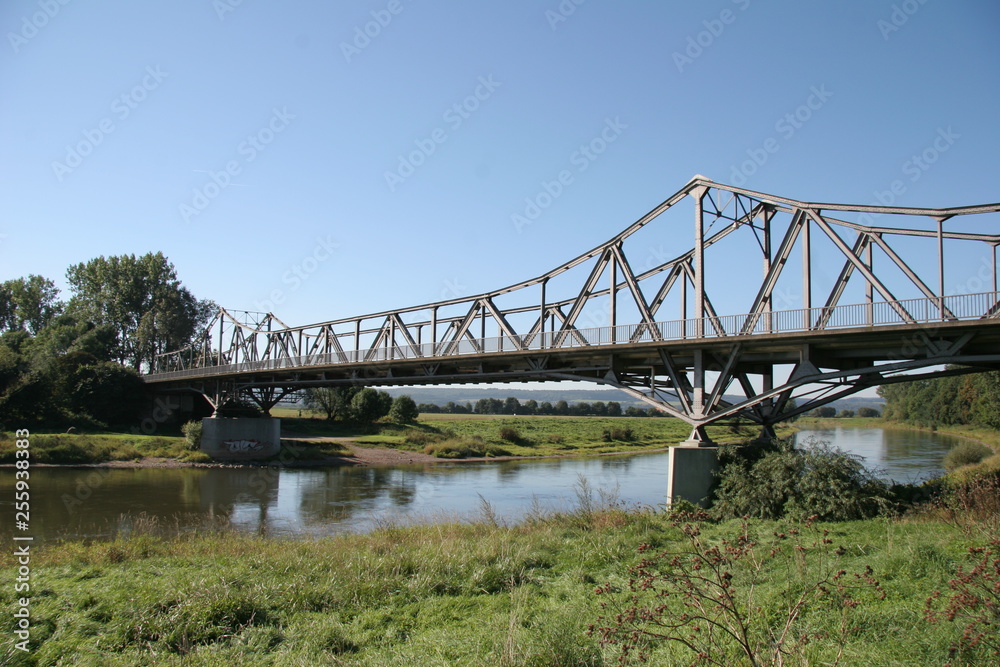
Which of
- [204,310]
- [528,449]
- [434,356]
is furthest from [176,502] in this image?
[204,310]

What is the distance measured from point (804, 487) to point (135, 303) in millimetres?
87670

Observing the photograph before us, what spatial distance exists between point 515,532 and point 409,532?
2626mm

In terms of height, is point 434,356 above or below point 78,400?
above

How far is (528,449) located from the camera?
6356 cm

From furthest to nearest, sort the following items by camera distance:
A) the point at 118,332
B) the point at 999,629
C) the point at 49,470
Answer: the point at 118,332
the point at 49,470
the point at 999,629

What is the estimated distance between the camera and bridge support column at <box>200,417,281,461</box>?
174 ft

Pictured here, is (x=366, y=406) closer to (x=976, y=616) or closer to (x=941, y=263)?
(x=941, y=263)

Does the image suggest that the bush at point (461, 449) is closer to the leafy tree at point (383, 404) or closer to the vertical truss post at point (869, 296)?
the leafy tree at point (383, 404)

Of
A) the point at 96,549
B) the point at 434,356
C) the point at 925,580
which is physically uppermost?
the point at 434,356

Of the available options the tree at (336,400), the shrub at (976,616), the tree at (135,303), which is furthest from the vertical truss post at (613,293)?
the tree at (135,303)

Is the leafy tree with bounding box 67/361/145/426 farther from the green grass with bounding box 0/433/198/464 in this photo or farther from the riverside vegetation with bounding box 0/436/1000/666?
the riverside vegetation with bounding box 0/436/1000/666

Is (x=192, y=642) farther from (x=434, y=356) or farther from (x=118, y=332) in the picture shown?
(x=118, y=332)

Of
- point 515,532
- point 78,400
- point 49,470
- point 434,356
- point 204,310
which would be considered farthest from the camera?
point 204,310

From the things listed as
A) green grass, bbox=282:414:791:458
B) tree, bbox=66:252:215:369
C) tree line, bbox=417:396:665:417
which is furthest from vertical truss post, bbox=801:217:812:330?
tree line, bbox=417:396:665:417
